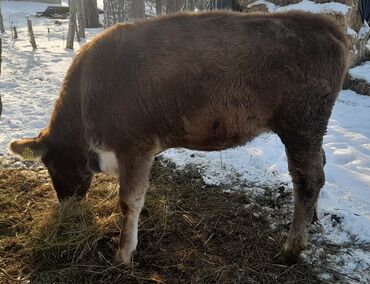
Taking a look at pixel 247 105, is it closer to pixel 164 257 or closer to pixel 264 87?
pixel 264 87

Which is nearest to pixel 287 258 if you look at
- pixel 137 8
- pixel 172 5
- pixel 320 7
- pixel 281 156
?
pixel 281 156

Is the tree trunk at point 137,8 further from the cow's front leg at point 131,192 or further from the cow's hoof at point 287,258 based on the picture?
the cow's hoof at point 287,258

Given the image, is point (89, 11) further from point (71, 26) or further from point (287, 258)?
point (287, 258)

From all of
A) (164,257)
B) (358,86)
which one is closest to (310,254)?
(164,257)


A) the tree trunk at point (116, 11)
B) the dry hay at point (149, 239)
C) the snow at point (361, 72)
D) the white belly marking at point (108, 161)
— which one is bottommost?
the dry hay at point (149, 239)

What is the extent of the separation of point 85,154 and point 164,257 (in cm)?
120

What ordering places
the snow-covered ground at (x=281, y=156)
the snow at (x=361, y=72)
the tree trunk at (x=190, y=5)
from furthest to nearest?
the tree trunk at (x=190, y=5), the snow at (x=361, y=72), the snow-covered ground at (x=281, y=156)

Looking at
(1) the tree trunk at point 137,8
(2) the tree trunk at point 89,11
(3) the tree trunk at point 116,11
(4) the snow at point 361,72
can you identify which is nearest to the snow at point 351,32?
(4) the snow at point 361,72

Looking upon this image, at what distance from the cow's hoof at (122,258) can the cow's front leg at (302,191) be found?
1.34 metres

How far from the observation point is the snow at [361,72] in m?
8.60


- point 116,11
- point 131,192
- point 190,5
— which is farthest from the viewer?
point 190,5

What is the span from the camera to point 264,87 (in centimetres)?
319

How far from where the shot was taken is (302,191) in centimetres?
349

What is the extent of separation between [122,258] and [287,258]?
4.76 feet
